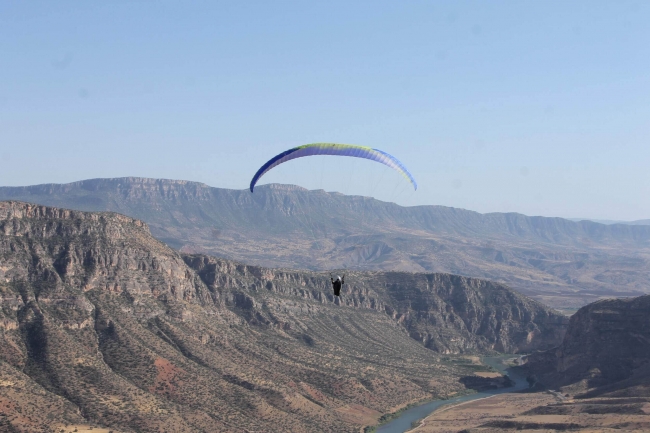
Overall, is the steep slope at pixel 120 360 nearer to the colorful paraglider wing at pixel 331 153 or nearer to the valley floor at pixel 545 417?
the valley floor at pixel 545 417

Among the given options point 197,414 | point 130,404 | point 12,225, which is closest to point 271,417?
point 197,414

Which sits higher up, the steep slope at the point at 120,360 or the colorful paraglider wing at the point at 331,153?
the colorful paraglider wing at the point at 331,153

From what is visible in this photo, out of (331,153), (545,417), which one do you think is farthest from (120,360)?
(545,417)

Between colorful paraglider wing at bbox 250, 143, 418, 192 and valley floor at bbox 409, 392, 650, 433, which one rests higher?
colorful paraglider wing at bbox 250, 143, 418, 192

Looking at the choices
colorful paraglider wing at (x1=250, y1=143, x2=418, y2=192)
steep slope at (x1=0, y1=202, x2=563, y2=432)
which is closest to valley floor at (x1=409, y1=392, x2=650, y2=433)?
steep slope at (x1=0, y1=202, x2=563, y2=432)

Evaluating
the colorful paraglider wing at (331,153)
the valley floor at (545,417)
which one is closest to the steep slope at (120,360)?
the valley floor at (545,417)

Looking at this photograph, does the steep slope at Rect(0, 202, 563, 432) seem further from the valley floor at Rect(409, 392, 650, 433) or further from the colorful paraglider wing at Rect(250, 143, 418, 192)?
the colorful paraglider wing at Rect(250, 143, 418, 192)

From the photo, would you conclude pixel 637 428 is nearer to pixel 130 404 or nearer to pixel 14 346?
pixel 130 404

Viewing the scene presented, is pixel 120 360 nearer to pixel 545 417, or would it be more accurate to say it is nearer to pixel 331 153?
pixel 331 153
